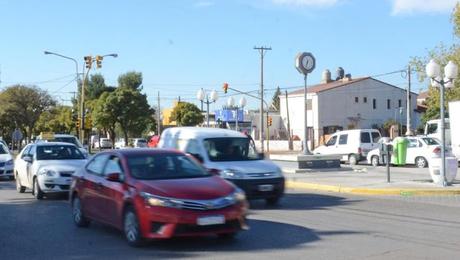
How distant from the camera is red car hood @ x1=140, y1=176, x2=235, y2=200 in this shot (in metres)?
9.17

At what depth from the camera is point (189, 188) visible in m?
9.36

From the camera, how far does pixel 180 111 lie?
279 ft

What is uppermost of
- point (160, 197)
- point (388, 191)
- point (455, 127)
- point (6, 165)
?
point (455, 127)

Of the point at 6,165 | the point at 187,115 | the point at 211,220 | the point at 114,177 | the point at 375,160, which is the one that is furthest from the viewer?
the point at 187,115

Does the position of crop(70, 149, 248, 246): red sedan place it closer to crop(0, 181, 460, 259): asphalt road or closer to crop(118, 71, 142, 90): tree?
crop(0, 181, 460, 259): asphalt road

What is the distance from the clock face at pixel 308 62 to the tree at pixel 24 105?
53171 millimetres

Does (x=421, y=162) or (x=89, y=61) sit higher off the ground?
(x=89, y=61)

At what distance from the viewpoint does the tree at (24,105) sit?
7519 cm

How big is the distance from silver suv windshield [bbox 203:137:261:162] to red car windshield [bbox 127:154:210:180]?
193 inches

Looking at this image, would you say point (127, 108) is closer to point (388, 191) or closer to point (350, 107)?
point (350, 107)

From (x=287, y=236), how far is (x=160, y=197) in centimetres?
248

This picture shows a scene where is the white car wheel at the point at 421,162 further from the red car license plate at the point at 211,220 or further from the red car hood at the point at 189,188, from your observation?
the red car license plate at the point at 211,220

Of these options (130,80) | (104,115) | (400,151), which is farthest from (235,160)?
(130,80)

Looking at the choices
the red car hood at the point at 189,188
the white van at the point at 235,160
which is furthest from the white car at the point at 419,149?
the red car hood at the point at 189,188
